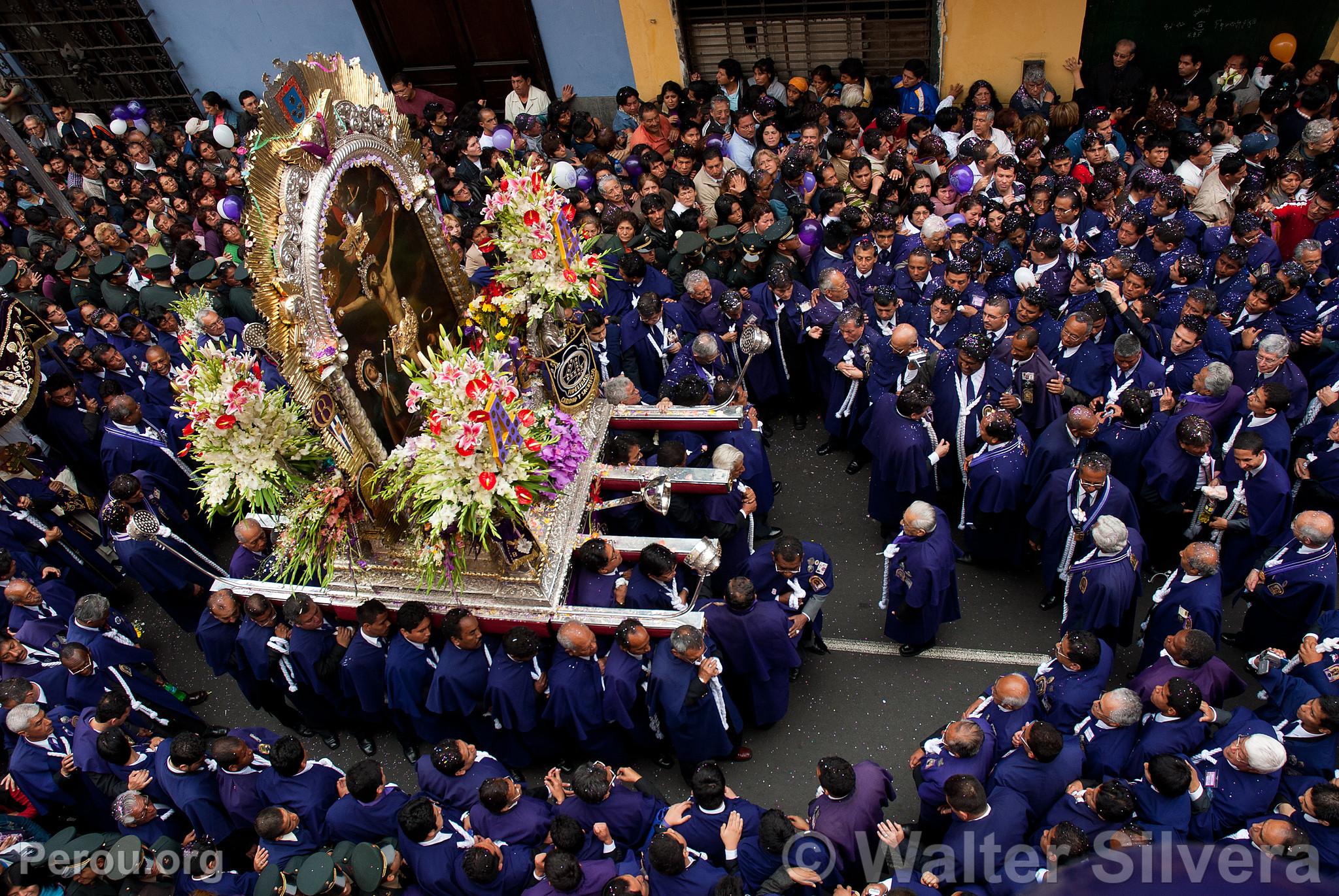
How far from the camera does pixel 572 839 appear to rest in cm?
502

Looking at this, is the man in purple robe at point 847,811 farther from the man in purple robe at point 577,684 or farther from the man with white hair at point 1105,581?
the man with white hair at point 1105,581

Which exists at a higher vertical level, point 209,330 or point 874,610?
point 209,330

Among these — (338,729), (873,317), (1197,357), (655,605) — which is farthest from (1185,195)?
(338,729)

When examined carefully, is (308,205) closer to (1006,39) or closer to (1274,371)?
(1274,371)

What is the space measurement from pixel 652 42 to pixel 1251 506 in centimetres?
1015

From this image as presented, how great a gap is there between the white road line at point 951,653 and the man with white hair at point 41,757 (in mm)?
5919

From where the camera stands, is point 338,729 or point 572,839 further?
point 338,729

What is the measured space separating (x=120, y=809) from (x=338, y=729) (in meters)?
2.07

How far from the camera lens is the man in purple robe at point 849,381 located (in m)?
8.30

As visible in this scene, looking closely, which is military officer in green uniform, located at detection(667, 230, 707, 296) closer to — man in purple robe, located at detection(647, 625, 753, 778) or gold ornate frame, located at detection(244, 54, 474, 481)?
gold ornate frame, located at detection(244, 54, 474, 481)

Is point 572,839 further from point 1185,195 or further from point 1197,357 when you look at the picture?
point 1185,195

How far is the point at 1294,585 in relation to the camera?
20.0 feet

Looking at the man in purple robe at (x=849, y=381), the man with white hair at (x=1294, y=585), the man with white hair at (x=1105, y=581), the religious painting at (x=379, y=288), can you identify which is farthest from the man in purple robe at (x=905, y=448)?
the religious painting at (x=379, y=288)

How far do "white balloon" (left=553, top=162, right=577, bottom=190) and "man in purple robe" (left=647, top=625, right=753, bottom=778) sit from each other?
A: 685 centimetres
